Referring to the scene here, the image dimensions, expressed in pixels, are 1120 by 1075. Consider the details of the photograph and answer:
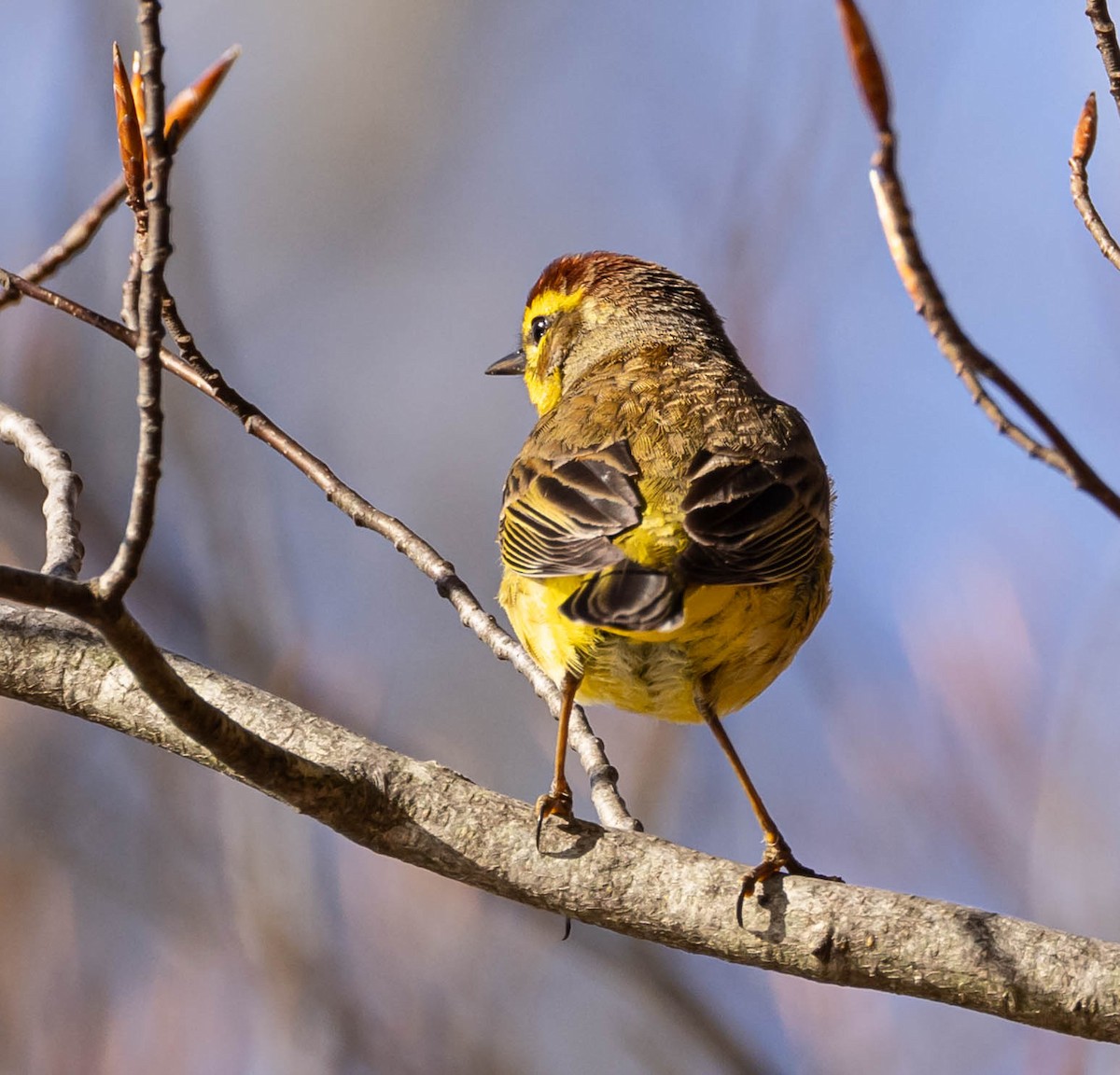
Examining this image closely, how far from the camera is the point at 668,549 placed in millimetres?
3982

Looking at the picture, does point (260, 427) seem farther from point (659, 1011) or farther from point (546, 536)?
point (659, 1011)

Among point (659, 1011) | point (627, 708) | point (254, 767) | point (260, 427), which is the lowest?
point (254, 767)

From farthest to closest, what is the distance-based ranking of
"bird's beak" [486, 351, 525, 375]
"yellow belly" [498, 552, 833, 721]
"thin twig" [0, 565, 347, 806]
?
"bird's beak" [486, 351, 525, 375] → "yellow belly" [498, 552, 833, 721] → "thin twig" [0, 565, 347, 806]

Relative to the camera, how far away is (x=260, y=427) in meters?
4.43

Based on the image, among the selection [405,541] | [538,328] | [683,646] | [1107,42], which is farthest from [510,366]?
[1107,42]

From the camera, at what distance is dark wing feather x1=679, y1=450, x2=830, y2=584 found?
3.87 metres

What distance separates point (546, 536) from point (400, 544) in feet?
1.96

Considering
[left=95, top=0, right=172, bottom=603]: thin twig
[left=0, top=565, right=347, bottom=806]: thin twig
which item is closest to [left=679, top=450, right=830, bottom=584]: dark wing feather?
[left=0, top=565, right=347, bottom=806]: thin twig

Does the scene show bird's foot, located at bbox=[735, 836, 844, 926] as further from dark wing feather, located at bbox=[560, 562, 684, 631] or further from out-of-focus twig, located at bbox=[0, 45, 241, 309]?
out-of-focus twig, located at bbox=[0, 45, 241, 309]

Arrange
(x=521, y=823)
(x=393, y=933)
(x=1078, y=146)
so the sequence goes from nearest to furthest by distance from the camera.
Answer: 1. (x=1078, y=146)
2. (x=521, y=823)
3. (x=393, y=933)

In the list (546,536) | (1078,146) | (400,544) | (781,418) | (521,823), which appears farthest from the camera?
(781,418)

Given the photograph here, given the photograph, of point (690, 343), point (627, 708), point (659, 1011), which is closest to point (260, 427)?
point (627, 708)

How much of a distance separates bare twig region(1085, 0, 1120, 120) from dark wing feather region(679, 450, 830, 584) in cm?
159

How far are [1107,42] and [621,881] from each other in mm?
2051
